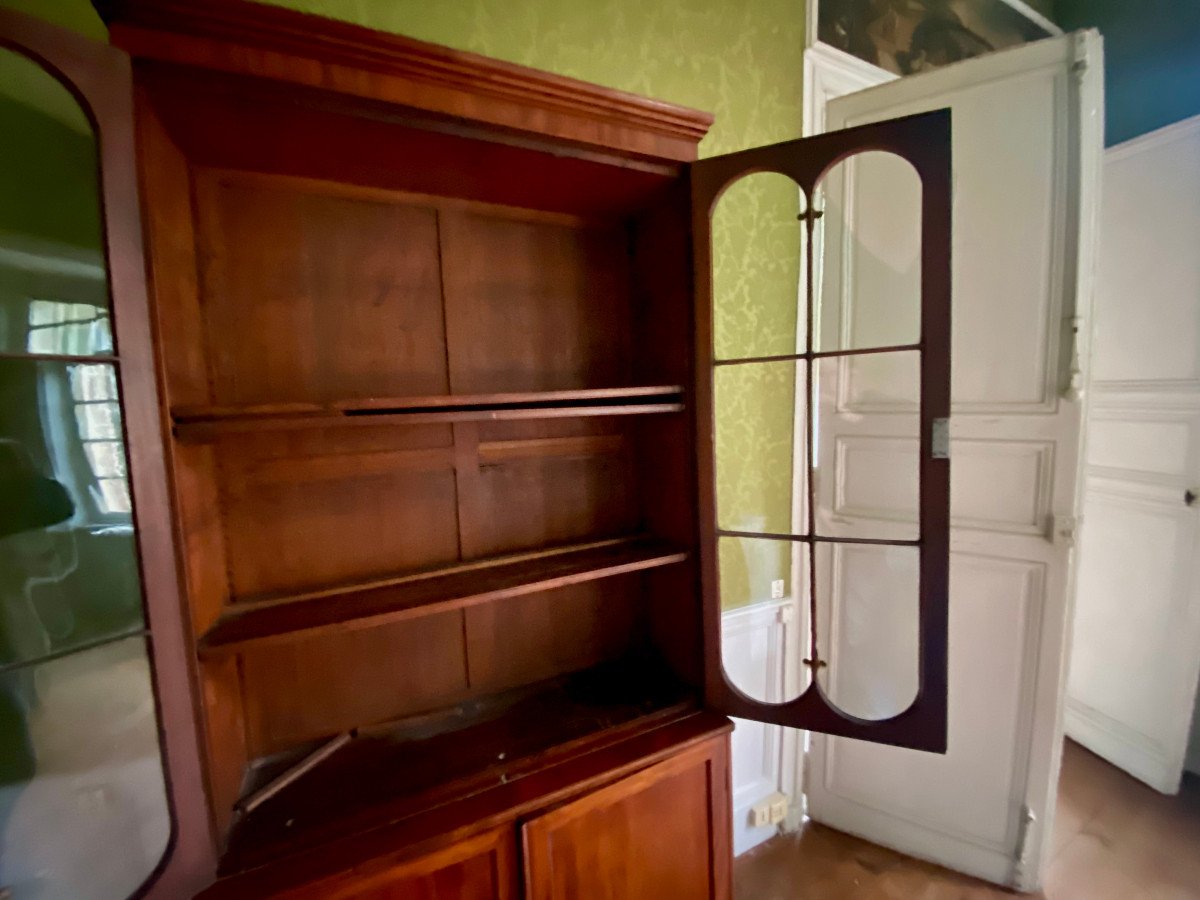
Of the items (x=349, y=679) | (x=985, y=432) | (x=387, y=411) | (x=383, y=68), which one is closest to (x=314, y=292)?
(x=387, y=411)

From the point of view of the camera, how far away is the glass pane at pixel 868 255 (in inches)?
66.2

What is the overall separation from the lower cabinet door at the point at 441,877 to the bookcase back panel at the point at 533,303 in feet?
2.94

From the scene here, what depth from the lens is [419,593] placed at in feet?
3.75

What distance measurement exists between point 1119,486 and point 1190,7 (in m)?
1.79

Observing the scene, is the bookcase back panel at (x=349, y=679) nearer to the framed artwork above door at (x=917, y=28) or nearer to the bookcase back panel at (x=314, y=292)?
the bookcase back panel at (x=314, y=292)

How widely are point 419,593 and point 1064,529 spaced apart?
1.71 meters

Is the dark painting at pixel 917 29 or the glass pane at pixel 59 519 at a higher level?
the dark painting at pixel 917 29

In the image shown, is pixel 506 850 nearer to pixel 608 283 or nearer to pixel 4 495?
pixel 4 495

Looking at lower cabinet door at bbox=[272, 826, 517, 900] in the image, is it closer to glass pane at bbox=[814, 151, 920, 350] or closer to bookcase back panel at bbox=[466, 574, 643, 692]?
bookcase back panel at bbox=[466, 574, 643, 692]

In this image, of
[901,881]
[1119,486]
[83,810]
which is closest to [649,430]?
[83,810]

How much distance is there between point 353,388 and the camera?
121cm

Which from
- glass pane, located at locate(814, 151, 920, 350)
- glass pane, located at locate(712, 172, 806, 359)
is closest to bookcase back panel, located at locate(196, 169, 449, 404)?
glass pane, located at locate(712, 172, 806, 359)

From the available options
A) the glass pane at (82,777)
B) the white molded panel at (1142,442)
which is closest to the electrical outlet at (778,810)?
the white molded panel at (1142,442)

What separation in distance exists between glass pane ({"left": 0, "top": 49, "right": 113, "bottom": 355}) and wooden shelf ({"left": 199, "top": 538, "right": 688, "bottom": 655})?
500 mm
